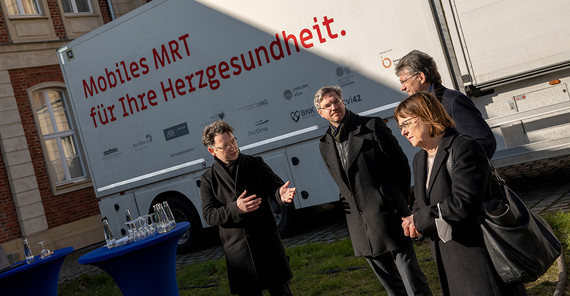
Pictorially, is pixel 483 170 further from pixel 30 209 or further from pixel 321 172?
pixel 30 209

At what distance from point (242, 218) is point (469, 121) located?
67.4 inches

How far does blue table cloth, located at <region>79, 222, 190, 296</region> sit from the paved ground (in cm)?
364

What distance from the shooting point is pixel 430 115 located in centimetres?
305

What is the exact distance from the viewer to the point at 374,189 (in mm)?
4047

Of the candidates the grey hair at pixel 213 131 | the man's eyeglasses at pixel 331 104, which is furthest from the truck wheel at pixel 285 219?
the man's eyeglasses at pixel 331 104

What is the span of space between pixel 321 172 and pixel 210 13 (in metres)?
2.89

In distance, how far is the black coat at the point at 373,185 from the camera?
13.1 ft

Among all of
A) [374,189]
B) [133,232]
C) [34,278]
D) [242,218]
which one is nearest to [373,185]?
[374,189]

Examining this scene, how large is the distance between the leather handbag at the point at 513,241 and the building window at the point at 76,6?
1800 cm

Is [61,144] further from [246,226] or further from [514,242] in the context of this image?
[514,242]

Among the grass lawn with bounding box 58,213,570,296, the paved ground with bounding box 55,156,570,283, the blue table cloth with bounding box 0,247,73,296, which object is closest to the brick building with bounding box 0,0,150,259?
the paved ground with bounding box 55,156,570,283

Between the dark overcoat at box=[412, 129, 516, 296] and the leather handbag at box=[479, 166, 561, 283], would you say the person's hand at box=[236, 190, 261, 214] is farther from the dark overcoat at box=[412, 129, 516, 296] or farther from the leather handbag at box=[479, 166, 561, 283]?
the leather handbag at box=[479, 166, 561, 283]

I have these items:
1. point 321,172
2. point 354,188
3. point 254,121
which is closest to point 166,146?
point 254,121

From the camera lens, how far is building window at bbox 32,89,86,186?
1773cm
